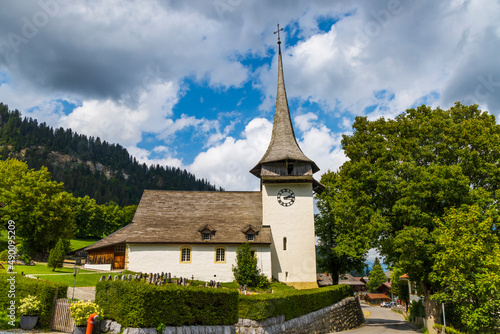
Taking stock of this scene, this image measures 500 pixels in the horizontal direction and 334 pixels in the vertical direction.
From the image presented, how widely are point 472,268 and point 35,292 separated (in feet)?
80.3

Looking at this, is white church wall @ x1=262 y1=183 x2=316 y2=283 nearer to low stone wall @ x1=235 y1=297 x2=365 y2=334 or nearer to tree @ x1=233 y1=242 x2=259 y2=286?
tree @ x1=233 y1=242 x2=259 y2=286

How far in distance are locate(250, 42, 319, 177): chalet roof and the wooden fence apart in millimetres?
26007

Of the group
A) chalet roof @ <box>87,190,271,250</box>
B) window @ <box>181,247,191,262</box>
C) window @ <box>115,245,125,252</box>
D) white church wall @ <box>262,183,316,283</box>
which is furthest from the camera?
window @ <box>115,245,125,252</box>

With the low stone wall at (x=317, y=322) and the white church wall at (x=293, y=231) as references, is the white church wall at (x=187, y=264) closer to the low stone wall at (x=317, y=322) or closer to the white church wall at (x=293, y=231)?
the white church wall at (x=293, y=231)

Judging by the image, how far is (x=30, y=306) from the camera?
1514 centimetres

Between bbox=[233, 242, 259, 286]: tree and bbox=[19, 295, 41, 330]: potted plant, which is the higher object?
bbox=[233, 242, 259, 286]: tree

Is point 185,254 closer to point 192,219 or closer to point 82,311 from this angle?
Result: point 192,219

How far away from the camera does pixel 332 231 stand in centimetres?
4094

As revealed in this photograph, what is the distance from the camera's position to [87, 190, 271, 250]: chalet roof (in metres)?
36.1

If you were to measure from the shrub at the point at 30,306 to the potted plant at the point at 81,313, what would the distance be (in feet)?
4.71

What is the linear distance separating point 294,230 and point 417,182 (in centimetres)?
1523

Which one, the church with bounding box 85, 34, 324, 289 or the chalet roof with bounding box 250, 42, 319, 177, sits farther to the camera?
the chalet roof with bounding box 250, 42, 319, 177

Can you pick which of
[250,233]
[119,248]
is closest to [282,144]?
[250,233]

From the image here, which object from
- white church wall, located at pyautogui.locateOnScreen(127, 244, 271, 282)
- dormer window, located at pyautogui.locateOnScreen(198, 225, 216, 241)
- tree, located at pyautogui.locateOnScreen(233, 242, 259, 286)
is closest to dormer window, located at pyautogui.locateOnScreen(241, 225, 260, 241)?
white church wall, located at pyautogui.locateOnScreen(127, 244, 271, 282)
